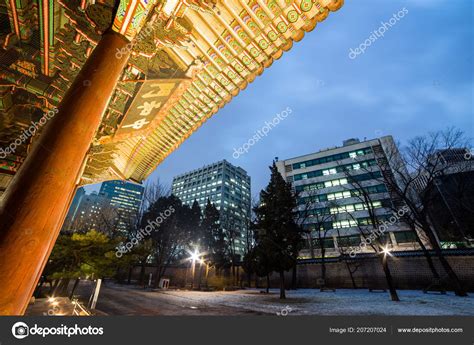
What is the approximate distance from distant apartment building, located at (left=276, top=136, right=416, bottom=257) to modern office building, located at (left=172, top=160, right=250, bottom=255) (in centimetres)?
3973

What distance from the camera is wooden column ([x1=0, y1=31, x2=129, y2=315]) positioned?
1392 mm

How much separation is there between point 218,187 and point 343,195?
52.4 metres

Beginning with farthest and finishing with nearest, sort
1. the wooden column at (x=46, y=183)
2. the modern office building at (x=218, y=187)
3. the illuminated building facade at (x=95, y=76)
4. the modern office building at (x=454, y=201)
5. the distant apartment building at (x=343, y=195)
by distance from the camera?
1. the modern office building at (x=218, y=187)
2. the distant apartment building at (x=343, y=195)
3. the modern office building at (x=454, y=201)
4. the illuminated building facade at (x=95, y=76)
5. the wooden column at (x=46, y=183)

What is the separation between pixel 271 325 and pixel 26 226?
308cm

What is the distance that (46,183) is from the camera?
1624 mm

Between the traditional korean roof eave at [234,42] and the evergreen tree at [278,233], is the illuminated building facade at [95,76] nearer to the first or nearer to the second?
the traditional korean roof eave at [234,42]

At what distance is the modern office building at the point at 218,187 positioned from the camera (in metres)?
82.6

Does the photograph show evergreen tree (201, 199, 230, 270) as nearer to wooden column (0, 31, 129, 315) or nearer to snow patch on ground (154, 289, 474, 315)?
snow patch on ground (154, 289, 474, 315)

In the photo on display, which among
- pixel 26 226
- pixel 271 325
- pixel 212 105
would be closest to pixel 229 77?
pixel 212 105

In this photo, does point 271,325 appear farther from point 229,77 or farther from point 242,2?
point 242,2

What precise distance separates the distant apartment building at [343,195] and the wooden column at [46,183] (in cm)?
3325

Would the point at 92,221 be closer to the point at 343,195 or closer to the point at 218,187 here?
the point at 218,187

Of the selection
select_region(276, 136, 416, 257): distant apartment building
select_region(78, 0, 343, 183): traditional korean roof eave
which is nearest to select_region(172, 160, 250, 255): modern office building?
select_region(276, 136, 416, 257): distant apartment building

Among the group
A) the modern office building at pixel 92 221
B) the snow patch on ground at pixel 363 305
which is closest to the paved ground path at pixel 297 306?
the snow patch on ground at pixel 363 305
